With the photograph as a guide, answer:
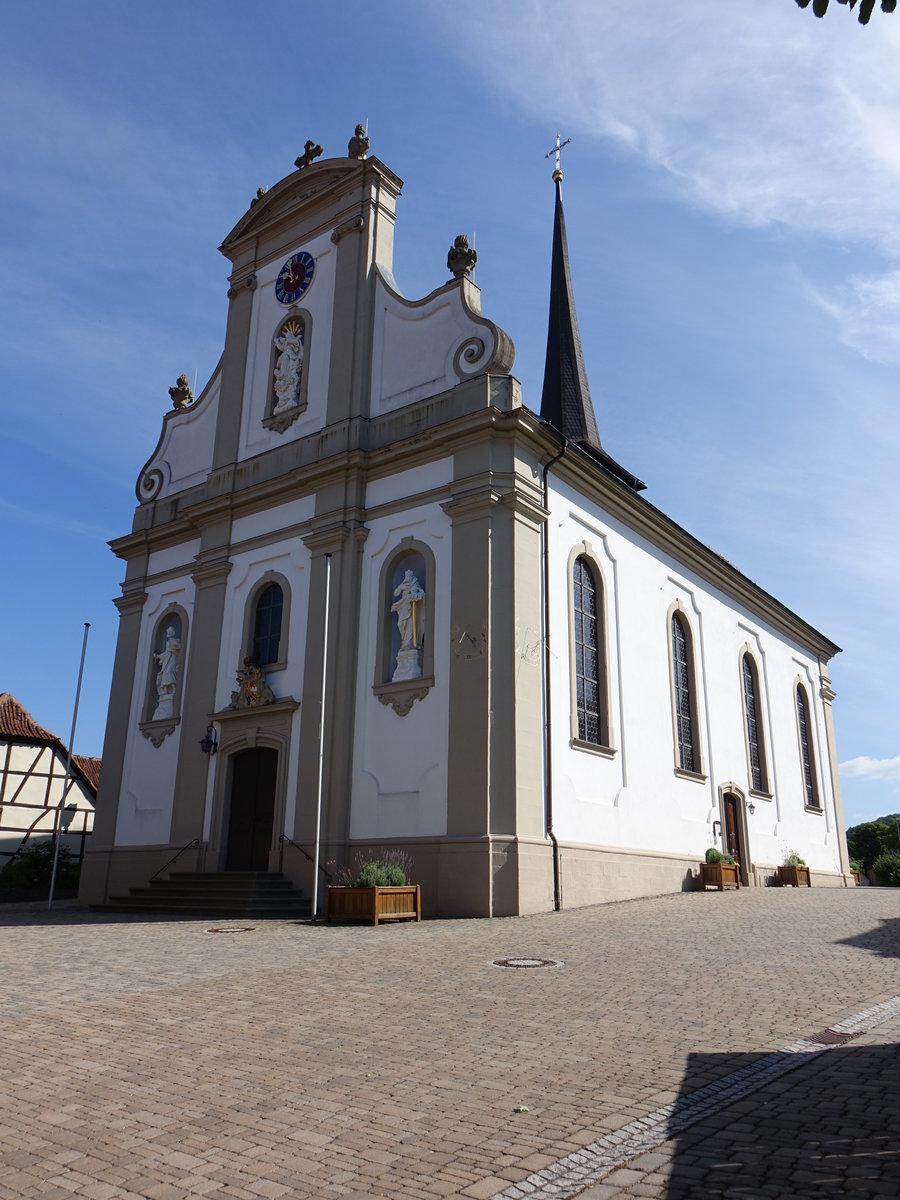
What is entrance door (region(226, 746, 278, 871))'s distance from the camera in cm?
1889

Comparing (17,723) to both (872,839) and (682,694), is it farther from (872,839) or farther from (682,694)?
(872,839)

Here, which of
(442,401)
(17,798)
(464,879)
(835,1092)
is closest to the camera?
(835,1092)

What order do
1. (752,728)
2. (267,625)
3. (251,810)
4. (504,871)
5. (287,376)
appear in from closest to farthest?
(504,871)
(251,810)
(267,625)
(287,376)
(752,728)

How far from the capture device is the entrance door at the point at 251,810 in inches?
744

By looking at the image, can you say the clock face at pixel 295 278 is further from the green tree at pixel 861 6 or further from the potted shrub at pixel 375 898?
the green tree at pixel 861 6

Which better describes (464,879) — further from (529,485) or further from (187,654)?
(187,654)

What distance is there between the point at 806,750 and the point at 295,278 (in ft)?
67.8

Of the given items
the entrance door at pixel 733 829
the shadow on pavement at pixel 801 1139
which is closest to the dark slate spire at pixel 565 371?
the entrance door at pixel 733 829

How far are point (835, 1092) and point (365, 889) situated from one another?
954 cm

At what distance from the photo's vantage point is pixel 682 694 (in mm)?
22828

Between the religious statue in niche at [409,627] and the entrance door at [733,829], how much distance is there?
10.2m

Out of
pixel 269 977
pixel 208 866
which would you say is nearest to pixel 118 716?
pixel 208 866

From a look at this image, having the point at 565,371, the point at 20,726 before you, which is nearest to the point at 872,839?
the point at 565,371

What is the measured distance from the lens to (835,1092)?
5074 mm
